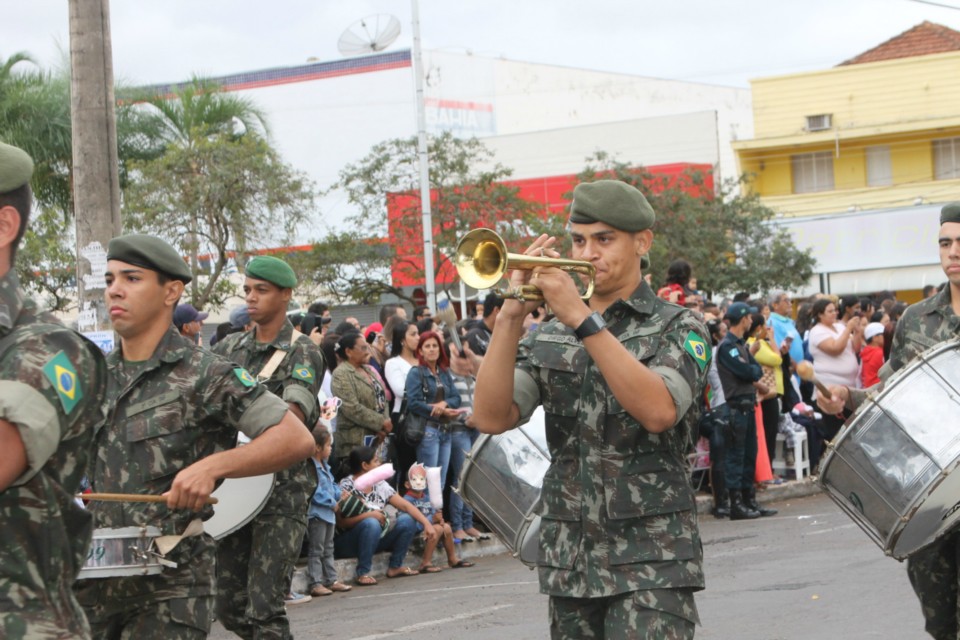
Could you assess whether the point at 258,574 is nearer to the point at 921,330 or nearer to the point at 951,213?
the point at 921,330

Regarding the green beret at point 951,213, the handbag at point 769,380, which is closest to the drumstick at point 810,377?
the green beret at point 951,213

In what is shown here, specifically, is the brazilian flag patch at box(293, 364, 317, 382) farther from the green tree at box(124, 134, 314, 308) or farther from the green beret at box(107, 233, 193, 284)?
the green tree at box(124, 134, 314, 308)

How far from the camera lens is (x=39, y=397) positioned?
291cm

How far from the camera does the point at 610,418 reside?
431 cm

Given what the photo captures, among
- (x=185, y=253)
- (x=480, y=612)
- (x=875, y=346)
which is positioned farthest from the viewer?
(x=185, y=253)

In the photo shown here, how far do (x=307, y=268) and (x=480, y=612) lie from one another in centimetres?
2297

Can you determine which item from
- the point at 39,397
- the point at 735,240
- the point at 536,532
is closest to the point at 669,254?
the point at 735,240

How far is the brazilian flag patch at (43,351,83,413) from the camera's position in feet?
9.73

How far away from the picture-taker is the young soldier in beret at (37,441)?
289cm

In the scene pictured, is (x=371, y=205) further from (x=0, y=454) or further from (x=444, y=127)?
(x=0, y=454)

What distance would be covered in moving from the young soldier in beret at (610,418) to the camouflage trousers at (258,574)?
7.42ft

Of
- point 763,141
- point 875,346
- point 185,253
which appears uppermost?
point 763,141

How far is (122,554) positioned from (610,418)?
1567mm

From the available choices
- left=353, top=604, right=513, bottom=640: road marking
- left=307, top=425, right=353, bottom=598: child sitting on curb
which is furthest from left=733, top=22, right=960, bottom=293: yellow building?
left=353, top=604, right=513, bottom=640: road marking
